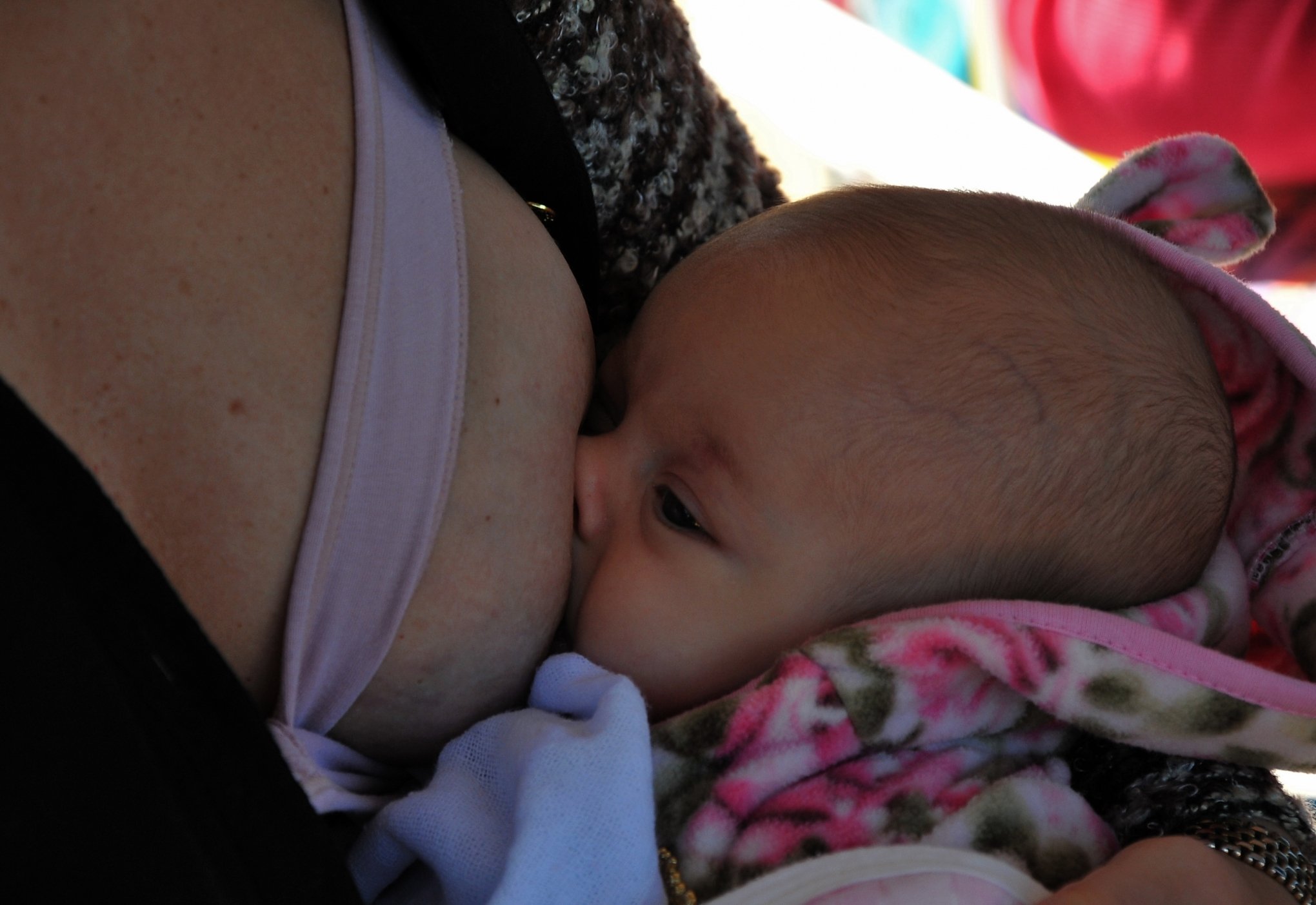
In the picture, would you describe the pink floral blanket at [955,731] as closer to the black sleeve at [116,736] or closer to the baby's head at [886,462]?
the baby's head at [886,462]

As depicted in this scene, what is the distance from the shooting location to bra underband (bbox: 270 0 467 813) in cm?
68

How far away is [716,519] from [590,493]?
11 cm

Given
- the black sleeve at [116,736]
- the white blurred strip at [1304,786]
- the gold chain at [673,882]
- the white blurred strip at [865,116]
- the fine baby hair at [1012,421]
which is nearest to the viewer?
the black sleeve at [116,736]

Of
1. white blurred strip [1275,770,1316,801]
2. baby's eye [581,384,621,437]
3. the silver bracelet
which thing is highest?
baby's eye [581,384,621,437]

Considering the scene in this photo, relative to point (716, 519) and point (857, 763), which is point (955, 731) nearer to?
point (857, 763)

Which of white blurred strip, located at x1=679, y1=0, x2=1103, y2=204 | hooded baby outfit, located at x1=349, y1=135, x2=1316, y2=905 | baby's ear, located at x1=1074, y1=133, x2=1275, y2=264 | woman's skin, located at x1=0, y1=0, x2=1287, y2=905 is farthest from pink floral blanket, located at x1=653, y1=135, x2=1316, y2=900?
white blurred strip, located at x1=679, y1=0, x2=1103, y2=204

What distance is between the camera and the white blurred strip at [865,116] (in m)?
2.27

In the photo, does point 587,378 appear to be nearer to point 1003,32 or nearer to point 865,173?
point 865,173

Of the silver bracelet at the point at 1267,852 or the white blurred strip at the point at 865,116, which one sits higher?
the white blurred strip at the point at 865,116

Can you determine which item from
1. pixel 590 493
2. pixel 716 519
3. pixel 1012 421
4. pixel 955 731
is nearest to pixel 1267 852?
pixel 955 731

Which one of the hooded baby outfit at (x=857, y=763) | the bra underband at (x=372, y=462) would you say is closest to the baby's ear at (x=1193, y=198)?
the hooded baby outfit at (x=857, y=763)

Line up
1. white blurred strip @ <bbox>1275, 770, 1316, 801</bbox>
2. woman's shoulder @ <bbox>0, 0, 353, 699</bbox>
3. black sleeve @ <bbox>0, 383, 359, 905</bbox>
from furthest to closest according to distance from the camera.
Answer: white blurred strip @ <bbox>1275, 770, 1316, 801</bbox>
woman's shoulder @ <bbox>0, 0, 353, 699</bbox>
black sleeve @ <bbox>0, 383, 359, 905</bbox>

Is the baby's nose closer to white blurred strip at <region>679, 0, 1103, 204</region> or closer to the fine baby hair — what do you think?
the fine baby hair

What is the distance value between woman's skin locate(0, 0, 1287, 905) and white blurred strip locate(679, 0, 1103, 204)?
170cm
